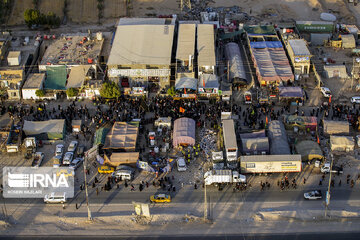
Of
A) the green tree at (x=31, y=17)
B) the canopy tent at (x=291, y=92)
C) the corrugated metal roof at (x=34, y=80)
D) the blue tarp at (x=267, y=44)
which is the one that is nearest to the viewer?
the canopy tent at (x=291, y=92)

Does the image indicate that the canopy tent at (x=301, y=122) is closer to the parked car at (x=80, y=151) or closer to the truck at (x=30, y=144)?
the parked car at (x=80, y=151)

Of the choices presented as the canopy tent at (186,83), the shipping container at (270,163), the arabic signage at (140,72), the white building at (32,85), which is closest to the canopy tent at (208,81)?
the canopy tent at (186,83)

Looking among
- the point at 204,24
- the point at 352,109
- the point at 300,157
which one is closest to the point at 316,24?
the point at 204,24

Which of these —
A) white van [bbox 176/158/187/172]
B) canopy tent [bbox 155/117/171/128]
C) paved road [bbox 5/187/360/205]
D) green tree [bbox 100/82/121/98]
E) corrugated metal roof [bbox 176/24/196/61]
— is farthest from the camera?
corrugated metal roof [bbox 176/24/196/61]

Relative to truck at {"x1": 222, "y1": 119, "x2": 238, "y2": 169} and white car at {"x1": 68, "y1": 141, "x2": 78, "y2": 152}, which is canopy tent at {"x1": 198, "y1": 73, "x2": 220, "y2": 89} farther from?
white car at {"x1": 68, "y1": 141, "x2": 78, "y2": 152}

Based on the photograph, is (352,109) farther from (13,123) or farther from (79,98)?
(13,123)

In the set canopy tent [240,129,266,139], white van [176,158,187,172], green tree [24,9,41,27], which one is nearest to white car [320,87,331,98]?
canopy tent [240,129,266,139]
